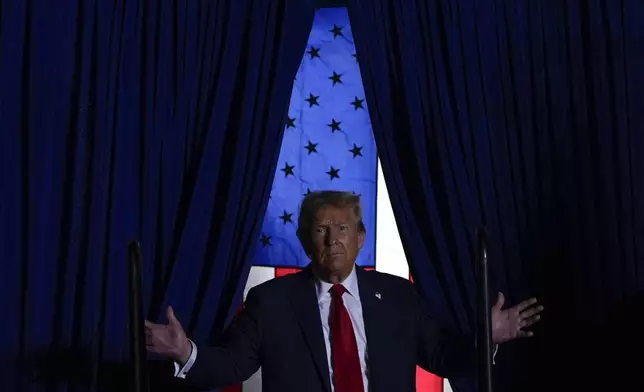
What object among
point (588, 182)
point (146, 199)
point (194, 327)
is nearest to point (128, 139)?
point (146, 199)

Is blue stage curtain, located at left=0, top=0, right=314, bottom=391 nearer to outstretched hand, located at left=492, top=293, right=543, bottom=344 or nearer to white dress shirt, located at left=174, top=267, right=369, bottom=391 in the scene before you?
white dress shirt, located at left=174, top=267, right=369, bottom=391

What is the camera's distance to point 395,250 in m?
3.16

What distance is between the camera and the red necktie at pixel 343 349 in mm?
2506

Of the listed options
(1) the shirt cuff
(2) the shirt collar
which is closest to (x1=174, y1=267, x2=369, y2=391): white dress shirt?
(2) the shirt collar

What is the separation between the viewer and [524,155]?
2801mm

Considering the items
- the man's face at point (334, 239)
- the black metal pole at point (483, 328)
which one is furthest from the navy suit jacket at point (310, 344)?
the black metal pole at point (483, 328)

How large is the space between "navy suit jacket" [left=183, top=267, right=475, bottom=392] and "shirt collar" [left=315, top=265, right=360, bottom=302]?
0.7 inches

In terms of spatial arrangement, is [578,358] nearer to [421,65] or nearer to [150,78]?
[421,65]

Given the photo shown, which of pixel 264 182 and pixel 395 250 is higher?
pixel 264 182

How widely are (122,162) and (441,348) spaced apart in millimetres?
1234

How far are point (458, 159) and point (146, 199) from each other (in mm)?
1065

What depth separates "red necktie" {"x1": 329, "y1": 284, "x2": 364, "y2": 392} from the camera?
2506 millimetres

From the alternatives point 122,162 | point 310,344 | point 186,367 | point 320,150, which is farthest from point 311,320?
point 122,162

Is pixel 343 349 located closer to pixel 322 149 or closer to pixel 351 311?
pixel 351 311
